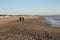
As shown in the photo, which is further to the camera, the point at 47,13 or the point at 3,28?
the point at 47,13

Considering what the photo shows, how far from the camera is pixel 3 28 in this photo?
1.80m

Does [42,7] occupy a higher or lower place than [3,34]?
higher

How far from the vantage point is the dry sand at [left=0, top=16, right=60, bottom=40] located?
69.8 inches

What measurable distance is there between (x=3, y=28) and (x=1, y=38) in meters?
0.17

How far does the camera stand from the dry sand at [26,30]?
1.77 metres

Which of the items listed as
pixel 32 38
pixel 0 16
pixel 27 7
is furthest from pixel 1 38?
pixel 27 7

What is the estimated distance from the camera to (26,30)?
188 centimetres

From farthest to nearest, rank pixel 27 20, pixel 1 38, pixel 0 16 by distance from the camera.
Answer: pixel 27 20, pixel 0 16, pixel 1 38

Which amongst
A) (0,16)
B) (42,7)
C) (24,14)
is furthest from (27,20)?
(0,16)

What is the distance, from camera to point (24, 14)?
6.34 ft

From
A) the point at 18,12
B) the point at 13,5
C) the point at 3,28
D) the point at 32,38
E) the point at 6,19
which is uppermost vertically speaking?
the point at 13,5

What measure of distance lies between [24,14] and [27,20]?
16 centimetres

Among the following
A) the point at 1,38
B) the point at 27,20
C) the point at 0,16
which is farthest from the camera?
the point at 27,20

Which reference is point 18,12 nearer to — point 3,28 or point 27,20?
point 27,20
